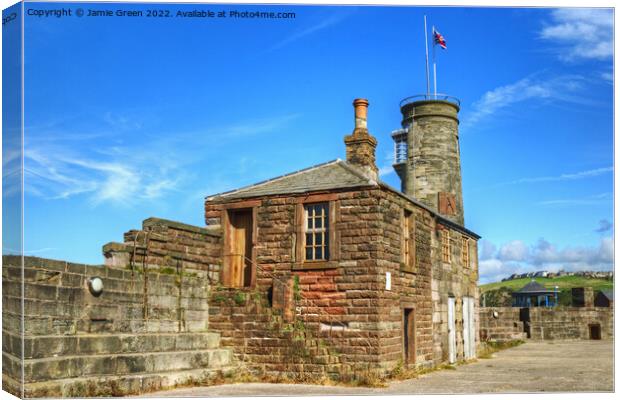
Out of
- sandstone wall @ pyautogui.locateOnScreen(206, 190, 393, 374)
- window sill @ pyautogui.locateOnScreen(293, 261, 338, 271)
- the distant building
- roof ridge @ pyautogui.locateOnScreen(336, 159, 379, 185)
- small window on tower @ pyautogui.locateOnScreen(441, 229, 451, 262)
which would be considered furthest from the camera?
the distant building

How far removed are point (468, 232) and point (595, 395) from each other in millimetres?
10049

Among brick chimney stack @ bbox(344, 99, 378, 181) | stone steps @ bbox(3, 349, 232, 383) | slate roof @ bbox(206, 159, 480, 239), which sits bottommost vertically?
stone steps @ bbox(3, 349, 232, 383)

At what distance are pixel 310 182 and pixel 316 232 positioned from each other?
1.25 m

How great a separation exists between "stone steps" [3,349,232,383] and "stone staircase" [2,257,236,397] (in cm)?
2

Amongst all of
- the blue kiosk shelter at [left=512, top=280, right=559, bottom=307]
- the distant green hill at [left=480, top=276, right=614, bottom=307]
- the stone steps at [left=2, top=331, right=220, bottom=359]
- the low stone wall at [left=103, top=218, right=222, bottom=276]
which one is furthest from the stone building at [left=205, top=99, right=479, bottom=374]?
the distant green hill at [left=480, top=276, right=614, bottom=307]

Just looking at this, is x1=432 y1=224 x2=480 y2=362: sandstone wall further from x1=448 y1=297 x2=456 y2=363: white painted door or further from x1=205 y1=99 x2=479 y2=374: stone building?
x1=205 y1=99 x2=479 y2=374: stone building

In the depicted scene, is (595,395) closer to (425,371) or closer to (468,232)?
(425,371)

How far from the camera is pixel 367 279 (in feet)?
50.4

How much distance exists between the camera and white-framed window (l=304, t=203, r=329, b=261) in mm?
16094

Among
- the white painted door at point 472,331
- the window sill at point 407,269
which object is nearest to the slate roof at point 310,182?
the window sill at point 407,269

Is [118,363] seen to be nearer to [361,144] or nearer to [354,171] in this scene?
[354,171]

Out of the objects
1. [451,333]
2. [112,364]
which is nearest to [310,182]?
[112,364]

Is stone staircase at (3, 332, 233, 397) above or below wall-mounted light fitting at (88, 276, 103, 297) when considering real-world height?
below

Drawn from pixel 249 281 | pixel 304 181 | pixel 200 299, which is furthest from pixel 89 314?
pixel 304 181
